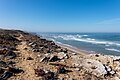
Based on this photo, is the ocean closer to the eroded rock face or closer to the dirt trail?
the eroded rock face

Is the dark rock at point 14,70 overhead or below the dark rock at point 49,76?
overhead

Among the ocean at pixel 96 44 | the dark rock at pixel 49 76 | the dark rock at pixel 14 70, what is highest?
the dark rock at pixel 14 70

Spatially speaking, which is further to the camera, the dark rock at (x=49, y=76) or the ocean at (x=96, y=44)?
the ocean at (x=96, y=44)

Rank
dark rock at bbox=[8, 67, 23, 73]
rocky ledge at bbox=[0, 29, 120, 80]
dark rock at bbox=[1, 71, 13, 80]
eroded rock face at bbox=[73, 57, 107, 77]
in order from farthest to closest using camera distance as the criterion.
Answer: eroded rock face at bbox=[73, 57, 107, 77], dark rock at bbox=[8, 67, 23, 73], rocky ledge at bbox=[0, 29, 120, 80], dark rock at bbox=[1, 71, 13, 80]

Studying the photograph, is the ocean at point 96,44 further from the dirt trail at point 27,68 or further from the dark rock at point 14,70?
the dark rock at point 14,70

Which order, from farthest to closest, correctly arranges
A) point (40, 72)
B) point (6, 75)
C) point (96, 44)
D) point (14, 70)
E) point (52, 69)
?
1. point (96, 44)
2. point (52, 69)
3. point (14, 70)
4. point (40, 72)
5. point (6, 75)

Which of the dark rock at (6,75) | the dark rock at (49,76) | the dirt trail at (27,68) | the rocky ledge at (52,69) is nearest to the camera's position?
the dark rock at (6,75)

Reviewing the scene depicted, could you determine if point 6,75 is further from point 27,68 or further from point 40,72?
point 40,72

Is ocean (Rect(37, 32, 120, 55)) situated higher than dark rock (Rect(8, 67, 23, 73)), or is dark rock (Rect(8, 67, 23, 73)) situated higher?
dark rock (Rect(8, 67, 23, 73))

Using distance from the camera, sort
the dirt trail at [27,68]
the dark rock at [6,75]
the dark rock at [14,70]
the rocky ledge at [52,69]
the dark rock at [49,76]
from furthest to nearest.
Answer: the dark rock at [14,70]
the rocky ledge at [52,69]
the dirt trail at [27,68]
the dark rock at [49,76]
the dark rock at [6,75]

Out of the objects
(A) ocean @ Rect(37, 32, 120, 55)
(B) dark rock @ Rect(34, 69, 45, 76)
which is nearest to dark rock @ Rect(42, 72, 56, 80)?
(B) dark rock @ Rect(34, 69, 45, 76)

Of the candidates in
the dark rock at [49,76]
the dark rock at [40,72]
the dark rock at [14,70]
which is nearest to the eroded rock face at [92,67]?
the dark rock at [49,76]

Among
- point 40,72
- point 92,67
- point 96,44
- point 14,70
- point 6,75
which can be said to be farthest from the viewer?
point 96,44

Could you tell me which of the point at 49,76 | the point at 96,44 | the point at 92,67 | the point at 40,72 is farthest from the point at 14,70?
the point at 96,44
